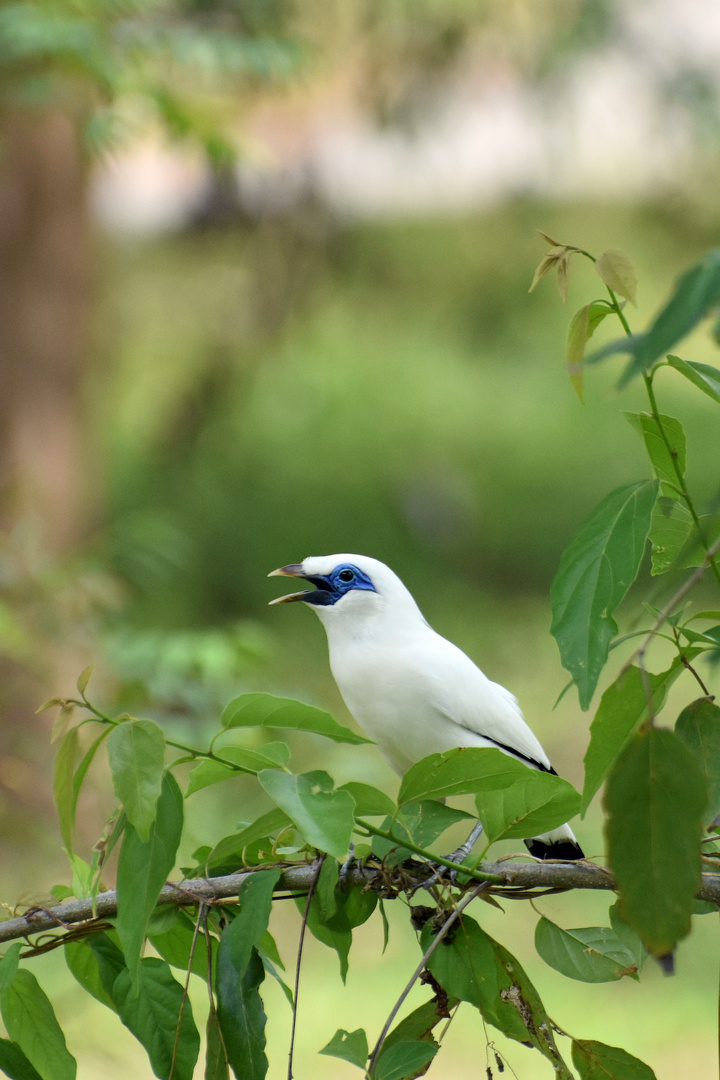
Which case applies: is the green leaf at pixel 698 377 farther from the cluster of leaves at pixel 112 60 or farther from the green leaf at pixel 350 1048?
the cluster of leaves at pixel 112 60

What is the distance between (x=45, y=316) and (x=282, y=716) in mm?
3410

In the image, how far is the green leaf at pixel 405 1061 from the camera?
665 millimetres

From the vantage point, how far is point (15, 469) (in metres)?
3.53

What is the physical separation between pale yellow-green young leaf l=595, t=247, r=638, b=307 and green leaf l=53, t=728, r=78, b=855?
44 centimetres

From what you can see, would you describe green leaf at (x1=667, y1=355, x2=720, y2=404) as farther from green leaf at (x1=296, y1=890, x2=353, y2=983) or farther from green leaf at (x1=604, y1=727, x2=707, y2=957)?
green leaf at (x1=296, y1=890, x2=353, y2=983)

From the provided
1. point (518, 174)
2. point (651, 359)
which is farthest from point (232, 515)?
point (651, 359)

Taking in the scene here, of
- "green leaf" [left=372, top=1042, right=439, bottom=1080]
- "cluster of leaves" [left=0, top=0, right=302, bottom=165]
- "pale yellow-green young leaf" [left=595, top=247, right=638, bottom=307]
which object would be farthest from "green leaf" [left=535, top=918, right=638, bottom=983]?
"cluster of leaves" [left=0, top=0, right=302, bottom=165]

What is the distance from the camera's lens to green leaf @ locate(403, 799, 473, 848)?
2.35 feet

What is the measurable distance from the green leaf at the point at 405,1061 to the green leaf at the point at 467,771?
Result: 0.16 m

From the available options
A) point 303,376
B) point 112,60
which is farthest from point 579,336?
point 303,376

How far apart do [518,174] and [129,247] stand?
271 centimetres

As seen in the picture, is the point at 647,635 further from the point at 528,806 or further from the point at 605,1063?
the point at 605,1063

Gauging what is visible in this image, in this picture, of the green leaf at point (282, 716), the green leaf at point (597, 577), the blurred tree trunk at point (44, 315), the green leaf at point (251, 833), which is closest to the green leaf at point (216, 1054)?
the green leaf at point (251, 833)

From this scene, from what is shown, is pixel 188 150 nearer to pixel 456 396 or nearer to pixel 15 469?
pixel 15 469
